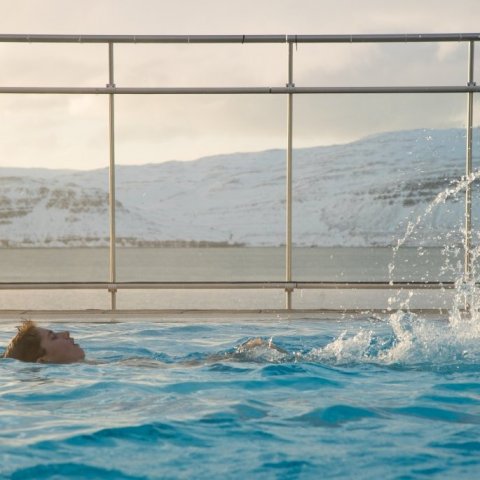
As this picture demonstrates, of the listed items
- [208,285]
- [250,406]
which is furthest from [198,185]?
[250,406]

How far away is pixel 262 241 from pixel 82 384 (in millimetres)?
54177

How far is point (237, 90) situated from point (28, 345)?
193cm

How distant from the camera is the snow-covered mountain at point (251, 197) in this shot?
50.4 m

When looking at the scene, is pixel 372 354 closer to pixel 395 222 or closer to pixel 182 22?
pixel 182 22

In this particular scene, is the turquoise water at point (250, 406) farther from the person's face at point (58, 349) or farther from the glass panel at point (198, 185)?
the glass panel at point (198, 185)

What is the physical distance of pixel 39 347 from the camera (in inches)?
137

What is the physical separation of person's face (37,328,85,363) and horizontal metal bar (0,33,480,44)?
1.89m

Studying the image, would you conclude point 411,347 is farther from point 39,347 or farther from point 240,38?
point 240,38

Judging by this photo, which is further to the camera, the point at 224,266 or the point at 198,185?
the point at 198,185

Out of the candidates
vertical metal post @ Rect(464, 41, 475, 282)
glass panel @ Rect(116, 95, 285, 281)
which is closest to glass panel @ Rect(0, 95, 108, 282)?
glass panel @ Rect(116, 95, 285, 281)

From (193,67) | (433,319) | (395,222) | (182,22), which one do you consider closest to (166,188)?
(193,67)

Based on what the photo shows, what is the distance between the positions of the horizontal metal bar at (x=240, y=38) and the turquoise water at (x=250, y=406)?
1.49m

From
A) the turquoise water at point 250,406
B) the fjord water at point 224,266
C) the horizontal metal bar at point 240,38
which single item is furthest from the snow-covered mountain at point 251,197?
the turquoise water at point 250,406

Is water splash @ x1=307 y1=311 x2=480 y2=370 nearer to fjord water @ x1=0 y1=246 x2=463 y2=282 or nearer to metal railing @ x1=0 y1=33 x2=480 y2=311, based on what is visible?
metal railing @ x1=0 y1=33 x2=480 y2=311
